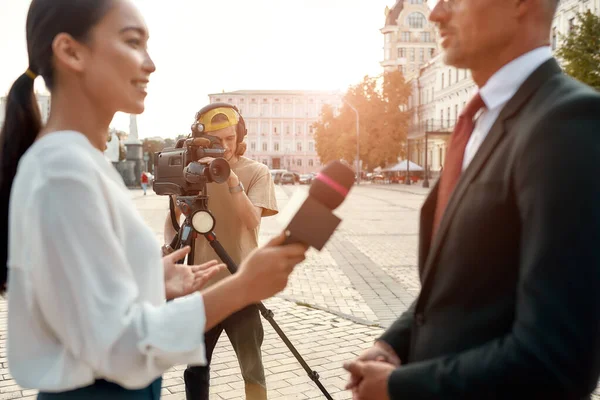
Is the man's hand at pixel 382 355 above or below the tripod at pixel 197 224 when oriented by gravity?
below

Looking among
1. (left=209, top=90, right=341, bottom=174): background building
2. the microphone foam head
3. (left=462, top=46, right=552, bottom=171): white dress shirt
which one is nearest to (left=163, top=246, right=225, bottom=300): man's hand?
the microphone foam head

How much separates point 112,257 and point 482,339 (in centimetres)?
82

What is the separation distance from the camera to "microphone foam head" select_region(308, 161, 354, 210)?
1318 millimetres

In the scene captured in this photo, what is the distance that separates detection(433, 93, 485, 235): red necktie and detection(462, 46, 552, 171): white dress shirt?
0.08 feet

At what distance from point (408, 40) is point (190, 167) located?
280 ft

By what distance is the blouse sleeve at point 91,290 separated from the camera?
3.80ft

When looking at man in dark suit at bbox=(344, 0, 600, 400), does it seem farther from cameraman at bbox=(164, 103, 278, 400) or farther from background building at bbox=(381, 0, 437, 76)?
background building at bbox=(381, 0, 437, 76)

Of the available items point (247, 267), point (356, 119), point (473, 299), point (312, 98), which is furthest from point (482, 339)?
point (312, 98)

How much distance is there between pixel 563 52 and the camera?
1878 cm

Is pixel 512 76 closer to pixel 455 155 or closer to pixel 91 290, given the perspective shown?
pixel 455 155

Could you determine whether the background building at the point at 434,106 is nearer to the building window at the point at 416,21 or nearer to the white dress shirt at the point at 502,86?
the building window at the point at 416,21

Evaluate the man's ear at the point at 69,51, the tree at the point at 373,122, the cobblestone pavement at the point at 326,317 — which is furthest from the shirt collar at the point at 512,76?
the tree at the point at 373,122

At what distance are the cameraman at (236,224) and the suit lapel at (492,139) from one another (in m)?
1.82

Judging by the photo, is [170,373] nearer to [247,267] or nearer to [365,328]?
[365,328]
